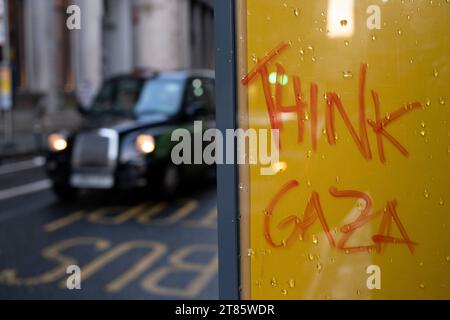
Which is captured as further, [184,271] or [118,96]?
[118,96]

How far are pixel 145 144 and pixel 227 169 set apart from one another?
618cm

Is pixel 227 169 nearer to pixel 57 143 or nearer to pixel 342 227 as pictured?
pixel 342 227

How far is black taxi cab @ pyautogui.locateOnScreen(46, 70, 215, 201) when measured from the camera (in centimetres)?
787

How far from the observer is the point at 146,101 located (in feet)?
29.3

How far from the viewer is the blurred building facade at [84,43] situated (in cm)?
1959

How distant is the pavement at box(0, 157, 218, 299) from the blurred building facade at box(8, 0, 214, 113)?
850cm

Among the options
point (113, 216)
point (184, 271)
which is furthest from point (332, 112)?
point (113, 216)

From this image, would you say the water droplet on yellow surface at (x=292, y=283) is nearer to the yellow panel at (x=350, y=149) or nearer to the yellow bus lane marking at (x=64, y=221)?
the yellow panel at (x=350, y=149)

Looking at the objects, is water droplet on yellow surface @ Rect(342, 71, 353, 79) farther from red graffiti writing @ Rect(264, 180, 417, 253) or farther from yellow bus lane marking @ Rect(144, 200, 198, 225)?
yellow bus lane marking @ Rect(144, 200, 198, 225)

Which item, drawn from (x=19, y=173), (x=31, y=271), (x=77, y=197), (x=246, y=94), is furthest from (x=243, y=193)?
(x=19, y=173)

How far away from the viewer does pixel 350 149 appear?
1829mm

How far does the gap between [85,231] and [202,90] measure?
3553 mm

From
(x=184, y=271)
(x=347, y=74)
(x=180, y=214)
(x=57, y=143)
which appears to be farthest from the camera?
(x=57, y=143)
